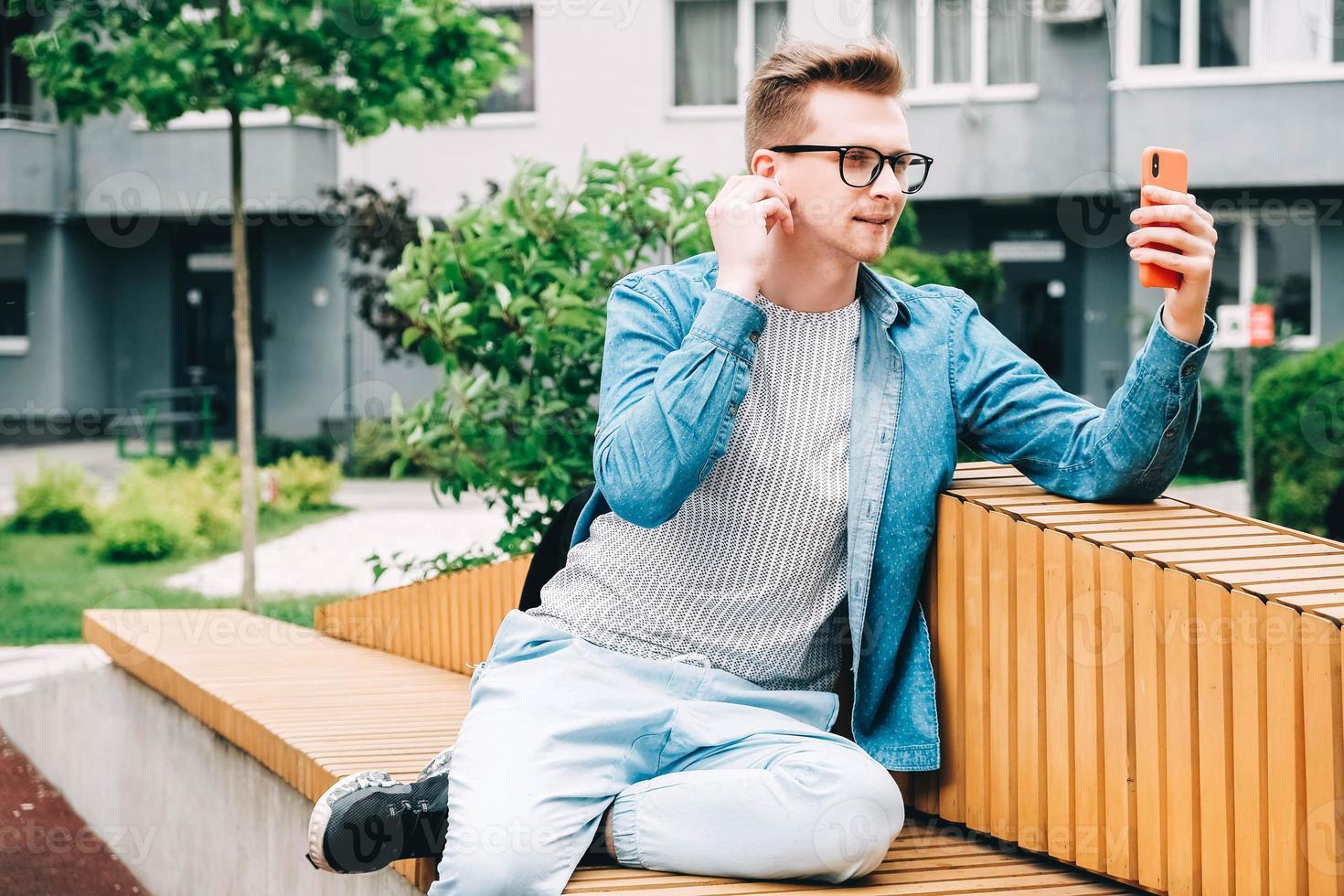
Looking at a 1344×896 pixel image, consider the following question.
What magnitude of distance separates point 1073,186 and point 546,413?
54.1 ft

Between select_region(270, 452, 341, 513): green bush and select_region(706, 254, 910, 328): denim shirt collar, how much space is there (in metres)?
Result: 13.4

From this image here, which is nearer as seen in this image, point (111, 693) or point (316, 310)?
point (111, 693)

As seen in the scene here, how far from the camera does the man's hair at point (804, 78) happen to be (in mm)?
2756

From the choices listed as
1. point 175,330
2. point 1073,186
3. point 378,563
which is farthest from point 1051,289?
point 378,563

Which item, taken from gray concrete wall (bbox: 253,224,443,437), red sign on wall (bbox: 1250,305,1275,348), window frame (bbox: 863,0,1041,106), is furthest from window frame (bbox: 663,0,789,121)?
red sign on wall (bbox: 1250,305,1275,348)

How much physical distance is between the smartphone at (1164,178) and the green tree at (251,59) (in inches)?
267

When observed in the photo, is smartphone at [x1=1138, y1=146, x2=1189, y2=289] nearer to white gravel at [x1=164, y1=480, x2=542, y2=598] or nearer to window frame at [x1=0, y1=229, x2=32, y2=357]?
white gravel at [x1=164, y1=480, x2=542, y2=598]

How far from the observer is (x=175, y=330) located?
2416cm

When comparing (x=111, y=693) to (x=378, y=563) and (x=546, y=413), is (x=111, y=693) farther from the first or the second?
(x=546, y=413)

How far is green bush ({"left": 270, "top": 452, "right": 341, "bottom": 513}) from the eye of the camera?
16.0m

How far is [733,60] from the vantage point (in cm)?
2094

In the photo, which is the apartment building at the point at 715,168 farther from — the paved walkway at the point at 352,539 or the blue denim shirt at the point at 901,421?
the blue denim shirt at the point at 901,421

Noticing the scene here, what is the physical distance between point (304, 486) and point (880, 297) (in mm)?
13865

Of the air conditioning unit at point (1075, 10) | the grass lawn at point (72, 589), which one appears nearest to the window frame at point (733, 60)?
the air conditioning unit at point (1075, 10)
